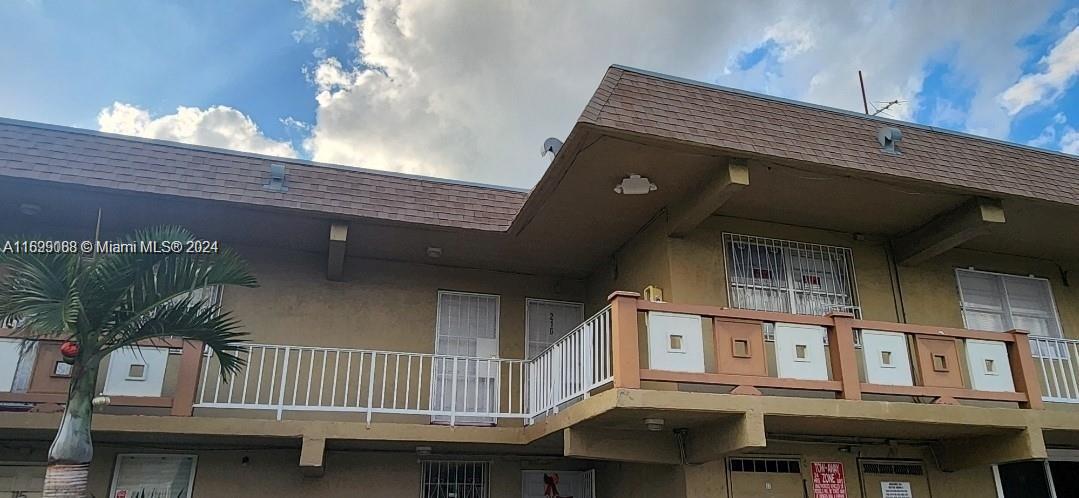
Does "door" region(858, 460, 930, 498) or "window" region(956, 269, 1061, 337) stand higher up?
"window" region(956, 269, 1061, 337)

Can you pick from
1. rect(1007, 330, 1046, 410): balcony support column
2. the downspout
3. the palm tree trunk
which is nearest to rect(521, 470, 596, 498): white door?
the downspout

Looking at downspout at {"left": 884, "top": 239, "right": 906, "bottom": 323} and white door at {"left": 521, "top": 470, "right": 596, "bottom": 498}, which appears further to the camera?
white door at {"left": 521, "top": 470, "right": 596, "bottom": 498}

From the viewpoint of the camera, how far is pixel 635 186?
736cm

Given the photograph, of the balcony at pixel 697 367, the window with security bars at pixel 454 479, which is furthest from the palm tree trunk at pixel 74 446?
Result: the window with security bars at pixel 454 479

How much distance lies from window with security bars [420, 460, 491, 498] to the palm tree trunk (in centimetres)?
423

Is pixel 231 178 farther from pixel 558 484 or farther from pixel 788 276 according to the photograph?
pixel 788 276

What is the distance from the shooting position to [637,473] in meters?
8.07

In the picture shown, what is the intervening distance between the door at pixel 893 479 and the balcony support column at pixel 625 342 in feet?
11.6

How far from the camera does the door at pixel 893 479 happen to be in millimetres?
7684

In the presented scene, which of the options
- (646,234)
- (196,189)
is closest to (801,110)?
(646,234)

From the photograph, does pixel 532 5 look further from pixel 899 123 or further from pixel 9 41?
pixel 9 41

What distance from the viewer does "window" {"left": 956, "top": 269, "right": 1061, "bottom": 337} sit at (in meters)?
9.05

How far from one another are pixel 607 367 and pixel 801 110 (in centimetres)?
341

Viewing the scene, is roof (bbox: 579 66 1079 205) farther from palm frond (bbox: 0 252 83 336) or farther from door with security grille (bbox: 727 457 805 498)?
palm frond (bbox: 0 252 83 336)
